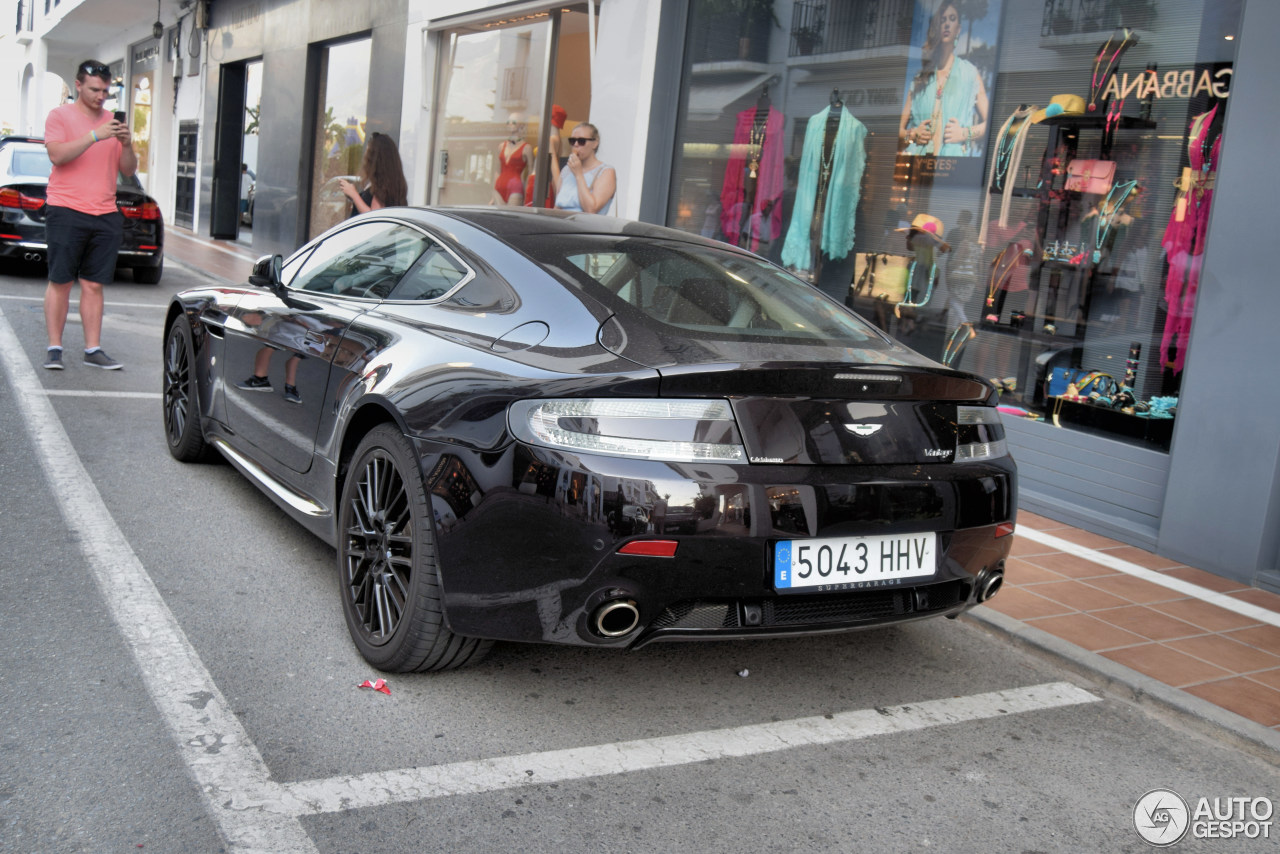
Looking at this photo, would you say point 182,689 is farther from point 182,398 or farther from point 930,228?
point 930,228

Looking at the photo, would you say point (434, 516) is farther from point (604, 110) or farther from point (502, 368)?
point (604, 110)

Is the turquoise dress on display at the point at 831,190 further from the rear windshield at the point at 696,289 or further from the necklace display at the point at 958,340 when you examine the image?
the rear windshield at the point at 696,289

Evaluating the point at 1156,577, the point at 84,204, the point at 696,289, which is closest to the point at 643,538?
the point at 696,289

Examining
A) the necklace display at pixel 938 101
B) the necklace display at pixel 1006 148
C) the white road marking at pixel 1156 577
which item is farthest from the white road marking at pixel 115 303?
the white road marking at pixel 1156 577

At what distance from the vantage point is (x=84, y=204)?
23.9ft

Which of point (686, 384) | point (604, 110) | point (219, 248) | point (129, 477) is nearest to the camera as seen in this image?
point (686, 384)

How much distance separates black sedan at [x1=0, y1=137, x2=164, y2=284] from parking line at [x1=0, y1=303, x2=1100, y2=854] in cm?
890

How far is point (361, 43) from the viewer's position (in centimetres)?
1511

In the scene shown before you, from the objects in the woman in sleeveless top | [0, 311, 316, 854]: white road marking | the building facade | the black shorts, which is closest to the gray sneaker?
the black shorts

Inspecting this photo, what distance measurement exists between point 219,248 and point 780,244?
13.2 m

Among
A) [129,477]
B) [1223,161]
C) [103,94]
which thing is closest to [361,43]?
[103,94]

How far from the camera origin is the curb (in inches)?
128

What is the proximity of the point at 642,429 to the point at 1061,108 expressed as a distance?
4875 millimetres

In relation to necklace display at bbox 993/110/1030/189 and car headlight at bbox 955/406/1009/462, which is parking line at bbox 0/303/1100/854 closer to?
car headlight at bbox 955/406/1009/462
